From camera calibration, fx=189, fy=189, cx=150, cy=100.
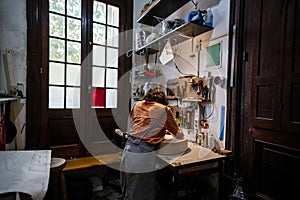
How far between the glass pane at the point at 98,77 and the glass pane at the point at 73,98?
0.86 ft

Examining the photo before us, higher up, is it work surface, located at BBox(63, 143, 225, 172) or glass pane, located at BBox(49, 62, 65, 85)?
glass pane, located at BBox(49, 62, 65, 85)

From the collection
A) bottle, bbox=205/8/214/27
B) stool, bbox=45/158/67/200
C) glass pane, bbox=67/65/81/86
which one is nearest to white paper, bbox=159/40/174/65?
bottle, bbox=205/8/214/27

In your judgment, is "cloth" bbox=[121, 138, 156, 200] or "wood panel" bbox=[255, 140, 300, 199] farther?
"cloth" bbox=[121, 138, 156, 200]

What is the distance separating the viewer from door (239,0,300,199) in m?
1.20

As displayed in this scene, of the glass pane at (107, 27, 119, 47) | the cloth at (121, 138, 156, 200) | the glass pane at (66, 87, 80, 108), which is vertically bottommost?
the cloth at (121, 138, 156, 200)

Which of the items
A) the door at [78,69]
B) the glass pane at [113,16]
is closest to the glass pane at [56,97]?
the door at [78,69]

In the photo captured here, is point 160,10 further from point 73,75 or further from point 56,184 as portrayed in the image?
point 56,184

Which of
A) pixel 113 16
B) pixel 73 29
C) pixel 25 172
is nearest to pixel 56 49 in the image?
pixel 73 29

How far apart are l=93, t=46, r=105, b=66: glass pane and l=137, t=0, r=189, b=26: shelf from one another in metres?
0.73

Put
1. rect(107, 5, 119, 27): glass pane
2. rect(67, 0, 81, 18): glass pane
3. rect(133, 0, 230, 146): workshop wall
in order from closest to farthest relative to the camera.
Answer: rect(133, 0, 230, 146): workshop wall → rect(67, 0, 81, 18): glass pane → rect(107, 5, 119, 27): glass pane

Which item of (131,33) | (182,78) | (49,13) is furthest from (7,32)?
(182,78)

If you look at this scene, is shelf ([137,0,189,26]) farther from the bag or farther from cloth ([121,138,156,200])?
the bag

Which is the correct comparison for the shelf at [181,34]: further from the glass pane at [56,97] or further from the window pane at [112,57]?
the glass pane at [56,97]

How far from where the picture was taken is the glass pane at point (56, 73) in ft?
8.04
